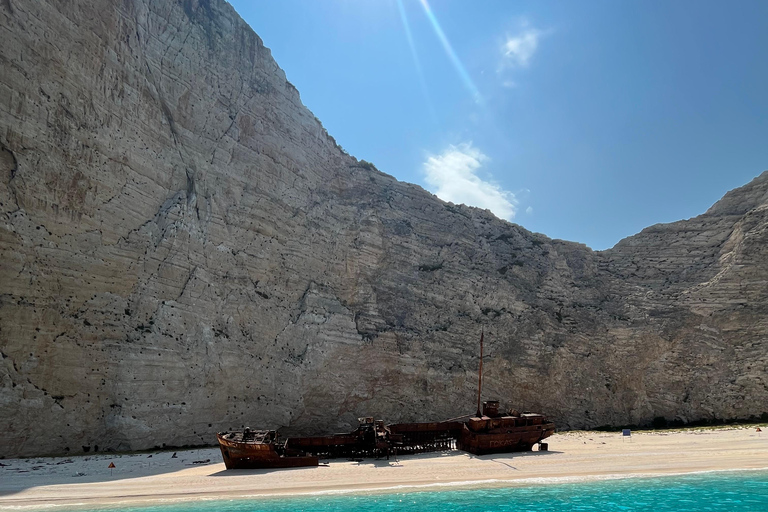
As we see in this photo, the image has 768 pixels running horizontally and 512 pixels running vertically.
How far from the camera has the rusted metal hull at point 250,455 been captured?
19156 millimetres

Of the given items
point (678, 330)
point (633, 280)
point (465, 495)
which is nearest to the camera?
point (465, 495)

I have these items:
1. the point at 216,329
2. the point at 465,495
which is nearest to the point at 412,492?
the point at 465,495

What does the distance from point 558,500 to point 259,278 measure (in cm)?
2301

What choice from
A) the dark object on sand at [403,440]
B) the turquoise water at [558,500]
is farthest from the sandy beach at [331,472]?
the turquoise water at [558,500]

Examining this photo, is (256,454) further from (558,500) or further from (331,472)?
(558,500)

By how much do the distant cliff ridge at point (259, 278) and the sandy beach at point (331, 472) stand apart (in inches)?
172

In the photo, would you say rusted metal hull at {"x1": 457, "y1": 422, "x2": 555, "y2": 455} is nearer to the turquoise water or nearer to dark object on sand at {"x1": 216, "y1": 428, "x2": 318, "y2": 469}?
the turquoise water

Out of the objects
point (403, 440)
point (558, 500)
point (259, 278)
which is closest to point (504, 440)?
point (403, 440)

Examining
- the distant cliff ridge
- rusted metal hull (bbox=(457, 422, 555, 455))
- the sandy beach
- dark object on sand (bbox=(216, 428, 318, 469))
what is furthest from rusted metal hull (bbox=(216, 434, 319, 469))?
rusted metal hull (bbox=(457, 422, 555, 455))

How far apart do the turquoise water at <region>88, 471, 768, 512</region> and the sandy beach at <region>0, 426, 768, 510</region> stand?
1.02m

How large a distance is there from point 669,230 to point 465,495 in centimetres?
4280

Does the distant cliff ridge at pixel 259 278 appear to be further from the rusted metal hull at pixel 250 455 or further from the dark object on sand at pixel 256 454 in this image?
the rusted metal hull at pixel 250 455

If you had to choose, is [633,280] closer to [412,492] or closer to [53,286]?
[412,492]

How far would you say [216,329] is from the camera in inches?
1088
